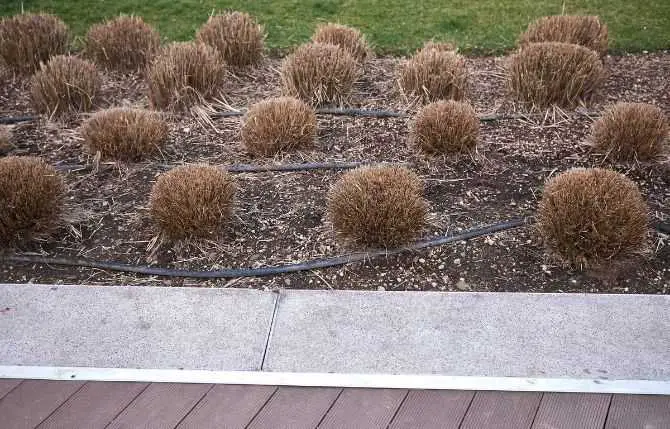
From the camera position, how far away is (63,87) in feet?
16.7

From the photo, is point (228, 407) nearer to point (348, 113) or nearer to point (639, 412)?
point (639, 412)

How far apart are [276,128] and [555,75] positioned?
2.15 metres

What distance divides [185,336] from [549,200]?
6.59ft

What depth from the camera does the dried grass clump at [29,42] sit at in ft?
19.1

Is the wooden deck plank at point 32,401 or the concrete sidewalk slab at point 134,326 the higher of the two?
the wooden deck plank at point 32,401

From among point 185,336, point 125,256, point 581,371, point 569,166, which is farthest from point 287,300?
point 569,166

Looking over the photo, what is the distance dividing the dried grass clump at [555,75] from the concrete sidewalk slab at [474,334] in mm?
2215

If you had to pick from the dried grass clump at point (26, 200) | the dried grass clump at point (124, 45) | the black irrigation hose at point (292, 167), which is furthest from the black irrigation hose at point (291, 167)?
the dried grass clump at point (124, 45)

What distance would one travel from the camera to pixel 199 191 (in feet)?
11.9

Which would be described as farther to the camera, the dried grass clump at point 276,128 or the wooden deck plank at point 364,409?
the dried grass clump at point 276,128

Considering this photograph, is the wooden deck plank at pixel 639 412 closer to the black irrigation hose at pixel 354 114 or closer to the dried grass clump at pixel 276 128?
the dried grass clump at pixel 276 128

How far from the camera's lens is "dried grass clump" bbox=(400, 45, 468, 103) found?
4.99 m

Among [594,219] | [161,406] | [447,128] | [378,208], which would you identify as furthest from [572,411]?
[447,128]

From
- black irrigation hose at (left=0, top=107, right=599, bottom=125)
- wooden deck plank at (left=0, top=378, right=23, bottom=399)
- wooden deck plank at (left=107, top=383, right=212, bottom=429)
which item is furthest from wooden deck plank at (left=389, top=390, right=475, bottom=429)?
black irrigation hose at (left=0, top=107, right=599, bottom=125)
